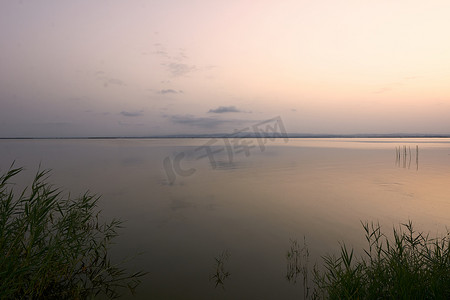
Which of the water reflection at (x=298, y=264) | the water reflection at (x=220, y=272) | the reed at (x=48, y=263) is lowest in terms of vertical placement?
the water reflection at (x=298, y=264)

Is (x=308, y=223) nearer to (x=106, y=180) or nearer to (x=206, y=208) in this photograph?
(x=206, y=208)

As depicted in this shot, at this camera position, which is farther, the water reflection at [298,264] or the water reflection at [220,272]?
the water reflection at [298,264]

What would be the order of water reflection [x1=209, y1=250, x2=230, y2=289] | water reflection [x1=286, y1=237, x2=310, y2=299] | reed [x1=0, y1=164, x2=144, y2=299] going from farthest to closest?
water reflection [x1=286, y1=237, x2=310, y2=299], water reflection [x1=209, y1=250, x2=230, y2=289], reed [x1=0, y1=164, x2=144, y2=299]

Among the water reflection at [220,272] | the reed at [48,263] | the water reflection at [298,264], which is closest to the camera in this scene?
the reed at [48,263]

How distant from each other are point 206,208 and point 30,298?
398 inches

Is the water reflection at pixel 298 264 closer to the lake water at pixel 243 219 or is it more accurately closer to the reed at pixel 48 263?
the lake water at pixel 243 219

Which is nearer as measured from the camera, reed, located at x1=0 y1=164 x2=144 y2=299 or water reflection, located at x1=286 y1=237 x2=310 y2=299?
reed, located at x1=0 y1=164 x2=144 y2=299

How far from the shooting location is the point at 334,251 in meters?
9.07

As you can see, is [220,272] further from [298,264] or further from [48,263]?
[48,263]

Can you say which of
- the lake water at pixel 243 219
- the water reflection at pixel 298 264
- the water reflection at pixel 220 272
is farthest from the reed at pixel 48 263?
the water reflection at pixel 298 264

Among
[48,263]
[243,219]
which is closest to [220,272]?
[48,263]

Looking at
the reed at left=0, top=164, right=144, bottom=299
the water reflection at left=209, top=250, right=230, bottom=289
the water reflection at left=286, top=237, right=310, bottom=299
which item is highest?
the reed at left=0, top=164, right=144, bottom=299

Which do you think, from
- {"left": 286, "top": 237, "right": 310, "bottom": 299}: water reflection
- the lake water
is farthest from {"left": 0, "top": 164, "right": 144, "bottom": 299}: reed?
{"left": 286, "top": 237, "right": 310, "bottom": 299}: water reflection

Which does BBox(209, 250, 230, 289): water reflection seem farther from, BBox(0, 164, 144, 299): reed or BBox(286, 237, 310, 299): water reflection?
BBox(0, 164, 144, 299): reed
